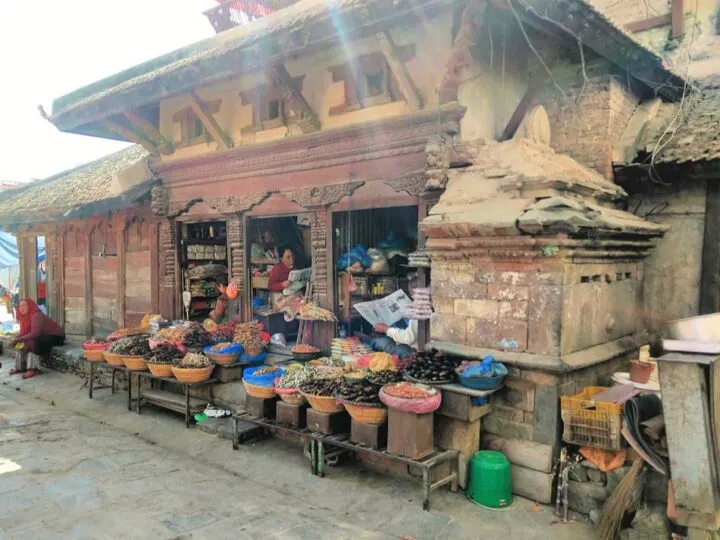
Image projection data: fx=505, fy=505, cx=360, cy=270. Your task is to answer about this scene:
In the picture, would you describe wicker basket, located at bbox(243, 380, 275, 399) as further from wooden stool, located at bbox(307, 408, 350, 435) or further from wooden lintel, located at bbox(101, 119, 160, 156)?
wooden lintel, located at bbox(101, 119, 160, 156)

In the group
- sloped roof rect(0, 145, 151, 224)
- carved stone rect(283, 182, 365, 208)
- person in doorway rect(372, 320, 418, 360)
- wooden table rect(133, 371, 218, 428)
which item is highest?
sloped roof rect(0, 145, 151, 224)

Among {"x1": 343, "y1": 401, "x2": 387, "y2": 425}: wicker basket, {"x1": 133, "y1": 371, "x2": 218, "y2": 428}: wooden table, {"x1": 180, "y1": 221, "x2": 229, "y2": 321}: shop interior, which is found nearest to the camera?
{"x1": 343, "y1": 401, "x2": 387, "y2": 425}: wicker basket

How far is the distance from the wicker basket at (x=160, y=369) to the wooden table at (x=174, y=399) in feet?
0.22

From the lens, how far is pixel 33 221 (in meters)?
13.6

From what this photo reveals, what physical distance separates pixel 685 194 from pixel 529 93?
2.57m

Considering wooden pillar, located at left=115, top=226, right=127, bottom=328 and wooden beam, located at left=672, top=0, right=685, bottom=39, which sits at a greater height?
wooden beam, located at left=672, top=0, right=685, bottom=39

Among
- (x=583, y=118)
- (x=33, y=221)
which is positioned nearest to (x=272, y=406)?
(x=583, y=118)

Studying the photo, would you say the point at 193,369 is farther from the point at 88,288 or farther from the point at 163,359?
the point at 88,288

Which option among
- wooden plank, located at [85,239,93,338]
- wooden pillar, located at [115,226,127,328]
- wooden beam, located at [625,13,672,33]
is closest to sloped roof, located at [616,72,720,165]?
wooden beam, located at [625,13,672,33]

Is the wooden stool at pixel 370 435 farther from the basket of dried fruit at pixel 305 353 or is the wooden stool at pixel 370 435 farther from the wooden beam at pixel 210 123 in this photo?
the wooden beam at pixel 210 123

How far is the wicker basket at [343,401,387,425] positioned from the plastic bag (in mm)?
261

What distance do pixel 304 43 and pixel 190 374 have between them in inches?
200

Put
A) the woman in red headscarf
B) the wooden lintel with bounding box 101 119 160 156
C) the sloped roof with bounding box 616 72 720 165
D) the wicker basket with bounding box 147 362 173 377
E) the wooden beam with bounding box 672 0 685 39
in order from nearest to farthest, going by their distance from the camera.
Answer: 1. the sloped roof with bounding box 616 72 720 165
2. the wicker basket with bounding box 147 362 173 377
3. the wooden beam with bounding box 672 0 685 39
4. the wooden lintel with bounding box 101 119 160 156
5. the woman in red headscarf

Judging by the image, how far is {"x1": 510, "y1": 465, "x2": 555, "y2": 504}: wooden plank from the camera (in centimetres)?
505
